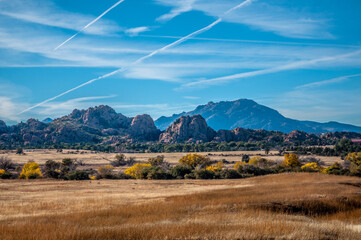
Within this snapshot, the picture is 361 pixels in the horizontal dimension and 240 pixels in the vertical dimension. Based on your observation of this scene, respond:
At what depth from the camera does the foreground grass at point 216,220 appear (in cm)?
886

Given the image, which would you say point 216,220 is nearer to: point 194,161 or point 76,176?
point 76,176

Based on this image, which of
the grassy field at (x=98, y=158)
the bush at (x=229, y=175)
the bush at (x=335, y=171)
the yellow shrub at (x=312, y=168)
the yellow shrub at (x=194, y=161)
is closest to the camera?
the bush at (x=335, y=171)

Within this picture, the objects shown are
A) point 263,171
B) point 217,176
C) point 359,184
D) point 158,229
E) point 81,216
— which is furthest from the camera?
point 263,171

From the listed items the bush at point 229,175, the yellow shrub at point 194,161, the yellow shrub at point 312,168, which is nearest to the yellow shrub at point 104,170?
the yellow shrub at point 194,161

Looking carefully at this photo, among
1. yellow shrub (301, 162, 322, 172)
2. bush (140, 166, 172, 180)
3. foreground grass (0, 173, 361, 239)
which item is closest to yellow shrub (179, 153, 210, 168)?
bush (140, 166, 172, 180)

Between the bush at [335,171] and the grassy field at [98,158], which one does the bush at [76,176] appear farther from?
the bush at [335,171]

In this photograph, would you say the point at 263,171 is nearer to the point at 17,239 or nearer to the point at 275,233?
the point at 275,233

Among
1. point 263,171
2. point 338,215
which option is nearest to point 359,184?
point 338,215

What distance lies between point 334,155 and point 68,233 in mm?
111419

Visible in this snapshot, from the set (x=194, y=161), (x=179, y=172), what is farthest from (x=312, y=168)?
(x=179, y=172)

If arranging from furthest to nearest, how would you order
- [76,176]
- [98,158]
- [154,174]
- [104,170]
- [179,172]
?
1. [98,158]
2. [104,170]
3. [179,172]
4. [154,174]
5. [76,176]

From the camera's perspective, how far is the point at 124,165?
85.2 m

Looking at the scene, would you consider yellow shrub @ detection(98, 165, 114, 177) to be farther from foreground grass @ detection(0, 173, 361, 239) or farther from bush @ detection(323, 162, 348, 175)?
foreground grass @ detection(0, 173, 361, 239)

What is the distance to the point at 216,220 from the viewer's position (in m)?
11.0
